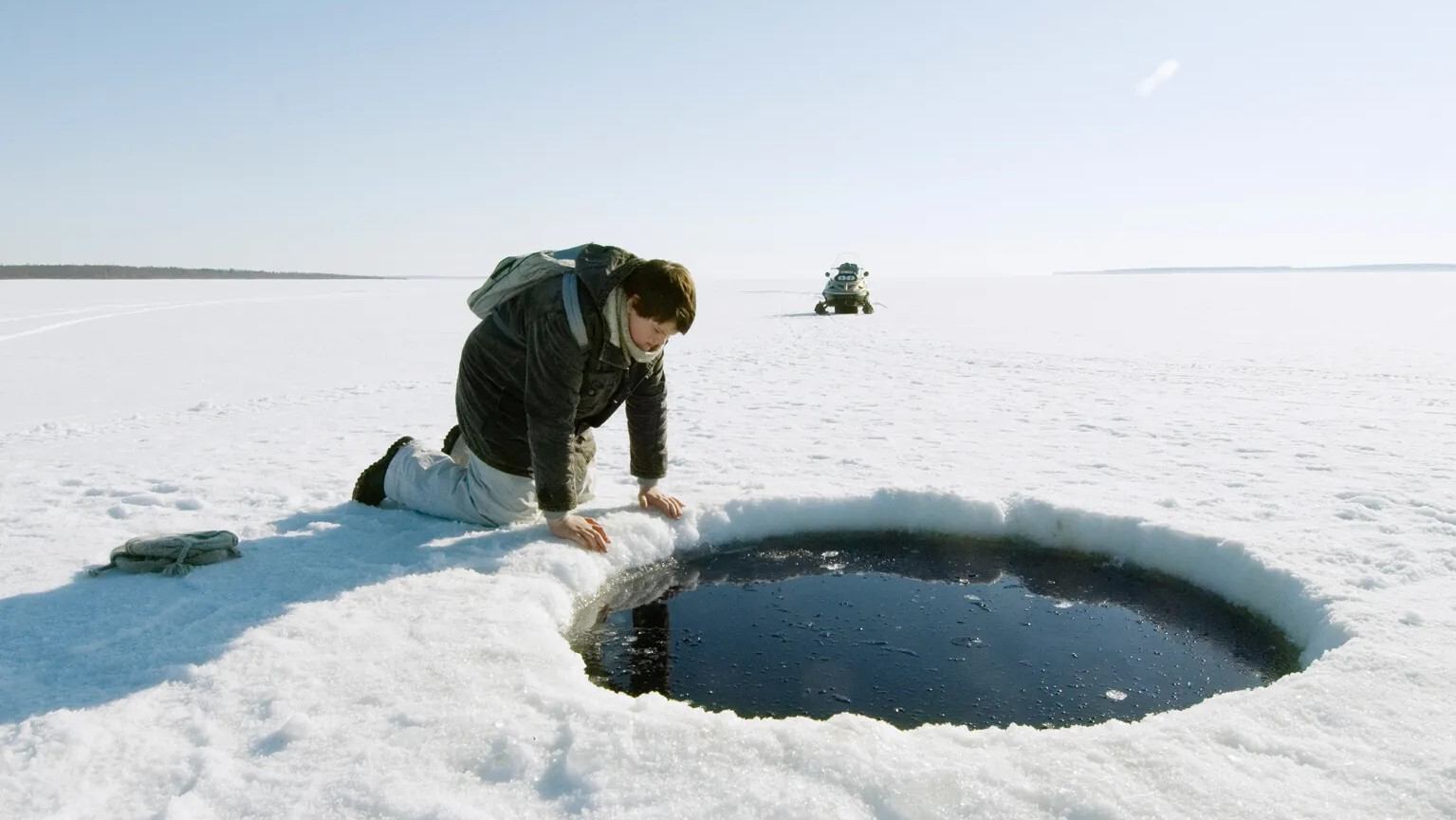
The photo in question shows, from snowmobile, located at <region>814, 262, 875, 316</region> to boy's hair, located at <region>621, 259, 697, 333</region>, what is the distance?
787 inches

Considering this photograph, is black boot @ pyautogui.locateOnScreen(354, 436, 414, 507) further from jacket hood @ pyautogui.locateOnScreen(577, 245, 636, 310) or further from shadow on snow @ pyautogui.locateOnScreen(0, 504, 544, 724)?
jacket hood @ pyautogui.locateOnScreen(577, 245, 636, 310)

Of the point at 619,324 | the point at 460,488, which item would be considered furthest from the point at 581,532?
the point at 619,324

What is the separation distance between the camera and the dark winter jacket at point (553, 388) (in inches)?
121

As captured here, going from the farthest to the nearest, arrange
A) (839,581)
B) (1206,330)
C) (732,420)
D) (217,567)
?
(1206,330) → (732,420) → (839,581) → (217,567)

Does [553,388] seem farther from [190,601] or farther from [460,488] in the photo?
[190,601]

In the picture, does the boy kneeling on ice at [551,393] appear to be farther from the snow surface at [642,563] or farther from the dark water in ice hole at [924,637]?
the dark water in ice hole at [924,637]

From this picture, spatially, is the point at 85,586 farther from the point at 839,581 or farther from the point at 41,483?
the point at 839,581

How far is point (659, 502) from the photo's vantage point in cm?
382

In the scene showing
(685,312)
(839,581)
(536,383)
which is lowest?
(839,581)

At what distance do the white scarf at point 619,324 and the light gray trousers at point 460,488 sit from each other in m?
0.81

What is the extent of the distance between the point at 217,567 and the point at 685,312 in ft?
6.62

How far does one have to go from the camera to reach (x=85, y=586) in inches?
118

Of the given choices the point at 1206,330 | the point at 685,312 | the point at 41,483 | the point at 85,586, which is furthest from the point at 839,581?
the point at 1206,330

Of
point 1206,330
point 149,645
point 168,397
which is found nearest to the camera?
point 149,645
